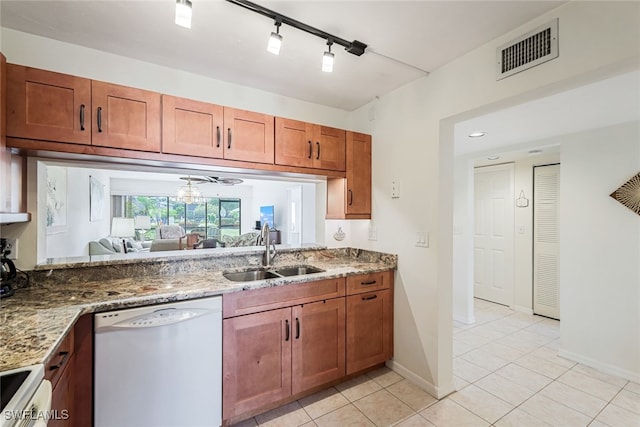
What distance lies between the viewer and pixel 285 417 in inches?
76.4

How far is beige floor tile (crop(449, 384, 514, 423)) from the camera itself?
1.96 m

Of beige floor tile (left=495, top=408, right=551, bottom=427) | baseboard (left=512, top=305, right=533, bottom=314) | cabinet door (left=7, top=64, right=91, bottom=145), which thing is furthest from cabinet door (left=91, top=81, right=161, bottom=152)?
baseboard (left=512, top=305, right=533, bottom=314)

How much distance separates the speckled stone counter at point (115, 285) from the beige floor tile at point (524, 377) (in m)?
1.32

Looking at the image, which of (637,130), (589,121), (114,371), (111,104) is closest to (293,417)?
(114,371)

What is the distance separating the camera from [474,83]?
1.97 metres

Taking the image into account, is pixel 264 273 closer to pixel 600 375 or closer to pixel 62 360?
pixel 62 360

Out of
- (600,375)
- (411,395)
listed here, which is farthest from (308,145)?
(600,375)

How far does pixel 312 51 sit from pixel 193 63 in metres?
0.90

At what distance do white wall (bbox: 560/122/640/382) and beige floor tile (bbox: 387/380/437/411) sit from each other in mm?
1673

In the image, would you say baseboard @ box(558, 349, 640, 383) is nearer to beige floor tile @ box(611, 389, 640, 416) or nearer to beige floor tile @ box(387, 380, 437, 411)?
beige floor tile @ box(611, 389, 640, 416)

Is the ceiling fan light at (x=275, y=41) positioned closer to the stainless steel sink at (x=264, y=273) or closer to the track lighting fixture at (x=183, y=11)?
the track lighting fixture at (x=183, y=11)

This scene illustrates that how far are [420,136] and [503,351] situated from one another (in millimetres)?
2312

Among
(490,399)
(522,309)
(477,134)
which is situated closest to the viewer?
(490,399)

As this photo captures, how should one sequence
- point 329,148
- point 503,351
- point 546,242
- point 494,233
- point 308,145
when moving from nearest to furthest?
point 308,145 → point 329,148 → point 503,351 → point 546,242 → point 494,233
